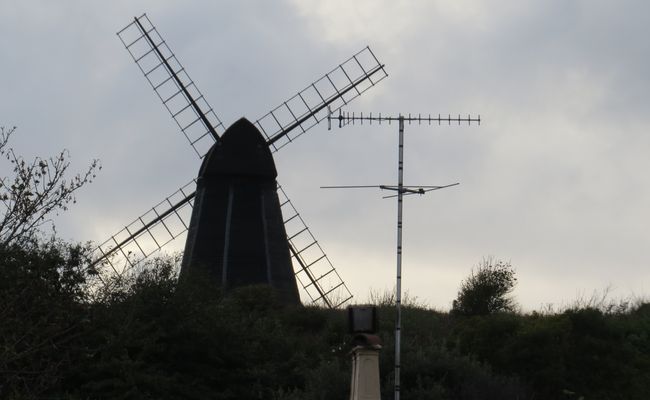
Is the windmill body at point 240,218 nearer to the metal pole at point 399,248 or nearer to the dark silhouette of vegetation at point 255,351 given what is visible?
the dark silhouette of vegetation at point 255,351

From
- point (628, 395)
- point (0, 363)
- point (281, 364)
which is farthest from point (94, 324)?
point (628, 395)

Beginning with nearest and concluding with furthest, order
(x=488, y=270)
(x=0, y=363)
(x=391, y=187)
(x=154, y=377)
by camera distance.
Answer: (x=0, y=363) < (x=391, y=187) < (x=154, y=377) < (x=488, y=270)

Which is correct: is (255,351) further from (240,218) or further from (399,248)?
(399,248)

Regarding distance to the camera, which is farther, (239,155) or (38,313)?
(239,155)

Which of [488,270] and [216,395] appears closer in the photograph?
[216,395]

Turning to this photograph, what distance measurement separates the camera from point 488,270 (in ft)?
157

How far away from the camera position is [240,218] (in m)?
41.5

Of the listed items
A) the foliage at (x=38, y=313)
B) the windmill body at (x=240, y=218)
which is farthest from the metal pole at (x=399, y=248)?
the windmill body at (x=240, y=218)

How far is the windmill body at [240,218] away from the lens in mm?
41406

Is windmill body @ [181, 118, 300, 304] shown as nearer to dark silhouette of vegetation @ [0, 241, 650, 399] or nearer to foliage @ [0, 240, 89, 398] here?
dark silhouette of vegetation @ [0, 241, 650, 399]

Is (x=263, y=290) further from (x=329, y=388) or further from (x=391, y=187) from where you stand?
(x=391, y=187)

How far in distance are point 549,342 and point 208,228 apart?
11.8 m

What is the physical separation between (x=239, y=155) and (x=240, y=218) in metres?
2.12

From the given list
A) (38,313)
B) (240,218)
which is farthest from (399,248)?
(240,218)
